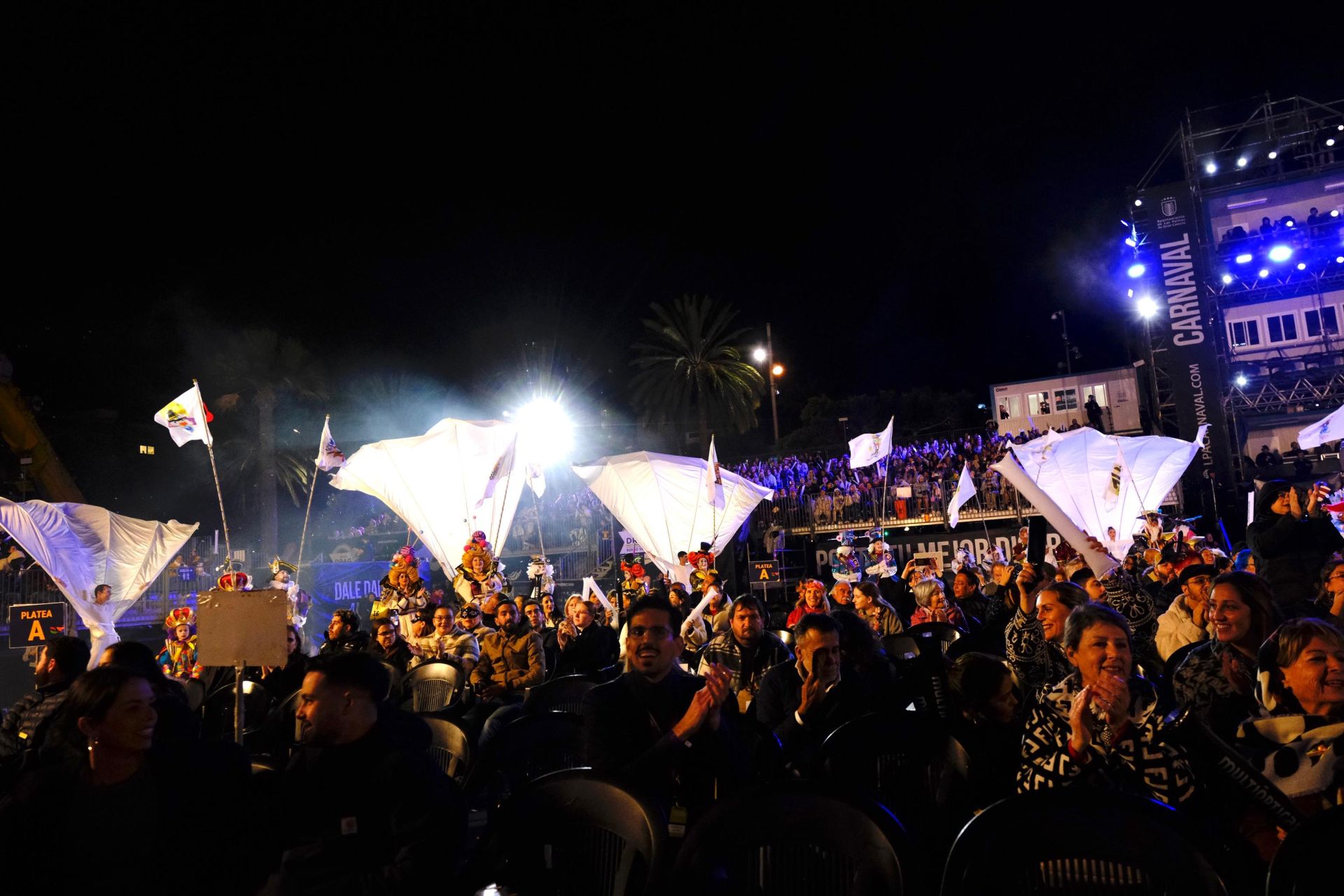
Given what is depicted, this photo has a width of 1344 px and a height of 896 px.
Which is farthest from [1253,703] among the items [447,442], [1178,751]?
[447,442]

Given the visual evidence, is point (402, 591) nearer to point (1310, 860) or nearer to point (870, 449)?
point (870, 449)

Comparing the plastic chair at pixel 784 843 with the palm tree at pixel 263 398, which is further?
the palm tree at pixel 263 398

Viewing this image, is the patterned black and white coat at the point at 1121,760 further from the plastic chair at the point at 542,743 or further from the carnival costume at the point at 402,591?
the carnival costume at the point at 402,591

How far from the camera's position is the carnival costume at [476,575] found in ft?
45.8

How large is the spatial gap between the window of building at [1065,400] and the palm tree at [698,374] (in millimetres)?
14069

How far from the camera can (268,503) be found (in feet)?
118

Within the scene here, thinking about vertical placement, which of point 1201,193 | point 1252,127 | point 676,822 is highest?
point 1252,127

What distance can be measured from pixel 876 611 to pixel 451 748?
16.0 feet

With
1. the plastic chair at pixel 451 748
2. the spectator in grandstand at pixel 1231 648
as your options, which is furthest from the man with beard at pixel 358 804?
the spectator in grandstand at pixel 1231 648

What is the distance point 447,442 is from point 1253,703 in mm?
13935

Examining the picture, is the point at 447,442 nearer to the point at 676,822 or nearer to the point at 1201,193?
the point at 676,822

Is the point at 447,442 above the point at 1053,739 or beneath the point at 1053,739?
above

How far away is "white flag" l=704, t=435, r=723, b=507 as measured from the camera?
1639 cm

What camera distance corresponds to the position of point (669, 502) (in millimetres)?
18234
